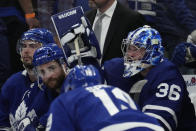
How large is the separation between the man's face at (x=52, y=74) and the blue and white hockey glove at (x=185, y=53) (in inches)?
69.3

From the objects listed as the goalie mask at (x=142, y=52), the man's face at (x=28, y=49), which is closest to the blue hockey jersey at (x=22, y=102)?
the man's face at (x=28, y=49)

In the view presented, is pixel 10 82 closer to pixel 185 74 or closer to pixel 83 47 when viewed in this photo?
pixel 83 47

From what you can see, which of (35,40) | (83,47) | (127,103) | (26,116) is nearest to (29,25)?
(35,40)

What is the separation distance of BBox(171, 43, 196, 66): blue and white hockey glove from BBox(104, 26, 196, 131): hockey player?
99cm

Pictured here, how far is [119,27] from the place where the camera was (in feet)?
16.9

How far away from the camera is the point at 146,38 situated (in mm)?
4113

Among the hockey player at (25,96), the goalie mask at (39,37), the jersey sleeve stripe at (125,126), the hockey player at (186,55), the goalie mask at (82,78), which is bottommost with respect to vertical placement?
the hockey player at (186,55)

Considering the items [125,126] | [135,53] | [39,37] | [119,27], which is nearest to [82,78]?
[125,126]

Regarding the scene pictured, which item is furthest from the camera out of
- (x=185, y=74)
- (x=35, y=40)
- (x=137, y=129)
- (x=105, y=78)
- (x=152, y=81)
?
(x=185, y=74)

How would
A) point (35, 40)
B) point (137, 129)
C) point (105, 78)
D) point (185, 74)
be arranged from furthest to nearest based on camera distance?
point (185, 74) < point (35, 40) < point (105, 78) < point (137, 129)

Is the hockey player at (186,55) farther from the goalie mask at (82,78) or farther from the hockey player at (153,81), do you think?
the goalie mask at (82,78)

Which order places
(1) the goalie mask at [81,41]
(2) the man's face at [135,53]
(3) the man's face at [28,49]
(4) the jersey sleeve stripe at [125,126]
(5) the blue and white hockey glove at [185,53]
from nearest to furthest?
(4) the jersey sleeve stripe at [125,126], (2) the man's face at [135,53], (1) the goalie mask at [81,41], (3) the man's face at [28,49], (5) the blue and white hockey glove at [185,53]

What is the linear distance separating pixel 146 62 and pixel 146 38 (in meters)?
0.19

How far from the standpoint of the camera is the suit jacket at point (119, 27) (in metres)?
5.07
